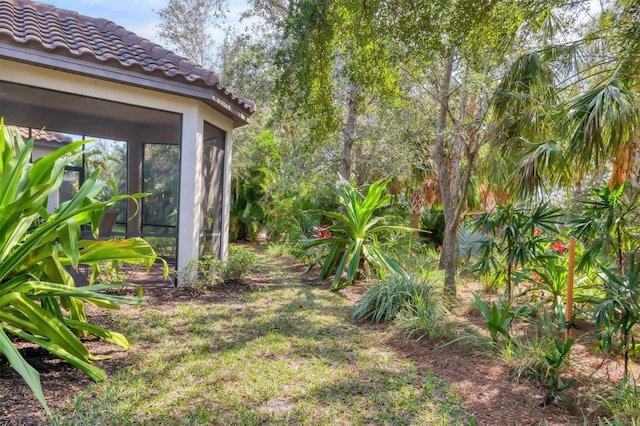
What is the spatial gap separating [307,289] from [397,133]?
16.6 ft

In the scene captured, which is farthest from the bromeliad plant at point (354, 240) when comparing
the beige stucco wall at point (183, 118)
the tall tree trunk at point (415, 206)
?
the tall tree trunk at point (415, 206)

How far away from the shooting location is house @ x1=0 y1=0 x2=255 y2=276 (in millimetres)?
5605

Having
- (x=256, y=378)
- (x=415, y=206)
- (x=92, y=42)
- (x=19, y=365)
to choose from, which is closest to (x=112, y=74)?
(x=92, y=42)

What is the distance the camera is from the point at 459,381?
12.1ft

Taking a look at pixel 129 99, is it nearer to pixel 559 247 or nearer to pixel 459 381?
pixel 459 381

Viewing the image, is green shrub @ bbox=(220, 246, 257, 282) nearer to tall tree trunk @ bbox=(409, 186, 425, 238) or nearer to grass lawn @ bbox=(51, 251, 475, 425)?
grass lawn @ bbox=(51, 251, 475, 425)

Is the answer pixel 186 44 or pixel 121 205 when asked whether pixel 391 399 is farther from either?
pixel 186 44

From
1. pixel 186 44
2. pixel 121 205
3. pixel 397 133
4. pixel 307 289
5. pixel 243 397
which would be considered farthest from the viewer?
pixel 186 44

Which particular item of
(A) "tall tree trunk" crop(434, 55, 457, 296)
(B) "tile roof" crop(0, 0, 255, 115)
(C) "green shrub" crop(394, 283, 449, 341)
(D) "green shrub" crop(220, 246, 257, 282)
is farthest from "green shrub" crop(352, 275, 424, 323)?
(B) "tile roof" crop(0, 0, 255, 115)

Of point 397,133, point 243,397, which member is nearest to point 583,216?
point 243,397

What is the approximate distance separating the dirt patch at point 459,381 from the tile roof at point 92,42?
3.37 m

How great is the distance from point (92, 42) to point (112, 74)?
103 cm

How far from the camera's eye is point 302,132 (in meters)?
12.2

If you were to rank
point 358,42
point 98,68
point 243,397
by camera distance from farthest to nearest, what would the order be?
point 98,68
point 358,42
point 243,397
